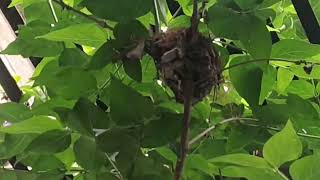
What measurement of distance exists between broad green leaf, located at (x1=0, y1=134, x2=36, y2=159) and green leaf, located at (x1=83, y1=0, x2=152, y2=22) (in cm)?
19

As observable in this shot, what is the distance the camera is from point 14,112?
663mm

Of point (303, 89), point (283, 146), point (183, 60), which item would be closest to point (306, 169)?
point (283, 146)

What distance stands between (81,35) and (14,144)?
0.16 metres

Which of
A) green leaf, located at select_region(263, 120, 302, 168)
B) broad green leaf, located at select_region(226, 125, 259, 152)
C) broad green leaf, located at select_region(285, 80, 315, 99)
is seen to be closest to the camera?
green leaf, located at select_region(263, 120, 302, 168)

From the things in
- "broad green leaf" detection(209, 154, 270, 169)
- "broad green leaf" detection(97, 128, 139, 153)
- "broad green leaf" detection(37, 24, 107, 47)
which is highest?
"broad green leaf" detection(37, 24, 107, 47)

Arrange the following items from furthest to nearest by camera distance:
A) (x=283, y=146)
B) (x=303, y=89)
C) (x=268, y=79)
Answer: (x=303, y=89) < (x=268, y=79) < (x=283, y=146)

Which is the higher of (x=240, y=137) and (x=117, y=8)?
(x=117, y=8)

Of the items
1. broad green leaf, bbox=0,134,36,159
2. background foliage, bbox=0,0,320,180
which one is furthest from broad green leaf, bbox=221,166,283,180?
broad green leaf, bbox=0,134,36,159

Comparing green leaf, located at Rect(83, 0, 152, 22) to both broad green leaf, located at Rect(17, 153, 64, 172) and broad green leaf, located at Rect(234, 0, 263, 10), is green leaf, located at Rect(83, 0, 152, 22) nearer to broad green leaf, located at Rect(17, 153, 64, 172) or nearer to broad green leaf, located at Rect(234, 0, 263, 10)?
broad green leaf, located at Rect(234, 0, 263, 10)

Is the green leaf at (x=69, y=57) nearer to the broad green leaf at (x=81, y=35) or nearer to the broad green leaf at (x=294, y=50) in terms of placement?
the broad green leaf at (x=81, y=35)

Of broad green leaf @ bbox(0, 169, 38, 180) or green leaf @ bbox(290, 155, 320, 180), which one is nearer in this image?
green leaf @ bbox(290, 155, 320, 180)

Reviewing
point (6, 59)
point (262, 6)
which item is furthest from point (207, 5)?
point (6, 59)

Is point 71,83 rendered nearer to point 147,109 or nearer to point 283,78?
point 147,109

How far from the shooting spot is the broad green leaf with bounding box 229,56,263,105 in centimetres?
55
